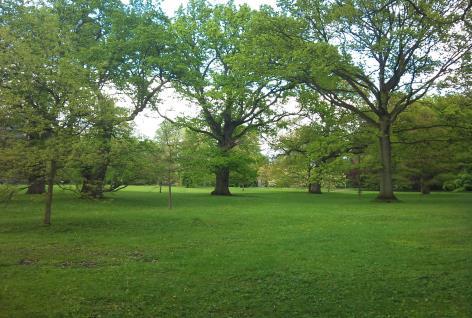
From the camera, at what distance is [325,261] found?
30.2ft

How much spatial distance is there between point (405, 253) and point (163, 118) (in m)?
32.4

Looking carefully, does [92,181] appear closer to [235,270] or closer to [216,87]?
[235,270]

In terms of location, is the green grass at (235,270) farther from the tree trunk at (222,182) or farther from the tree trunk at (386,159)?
the tree trunk at (222,182)

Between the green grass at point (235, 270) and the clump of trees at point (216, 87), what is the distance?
117 inches

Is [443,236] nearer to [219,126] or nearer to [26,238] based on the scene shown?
[26,238]

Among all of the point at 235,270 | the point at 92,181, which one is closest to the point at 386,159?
the point at 92,181

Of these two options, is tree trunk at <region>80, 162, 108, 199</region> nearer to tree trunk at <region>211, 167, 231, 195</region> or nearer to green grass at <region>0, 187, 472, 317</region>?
green grass at <region>0, 187, 472, 317</region>

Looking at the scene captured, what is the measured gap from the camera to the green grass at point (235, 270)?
6.15 meters

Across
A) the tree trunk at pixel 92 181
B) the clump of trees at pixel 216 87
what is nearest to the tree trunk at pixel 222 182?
the clump of trees at pixel 216 87

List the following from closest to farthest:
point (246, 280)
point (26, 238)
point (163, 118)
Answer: point (246, 280), point (26, 238), point (163, 118)

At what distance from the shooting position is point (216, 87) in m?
37.6

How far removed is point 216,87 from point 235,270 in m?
30.5

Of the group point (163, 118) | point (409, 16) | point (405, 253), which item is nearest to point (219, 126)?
point (163, 118)

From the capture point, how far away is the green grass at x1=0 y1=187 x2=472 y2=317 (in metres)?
6.15
